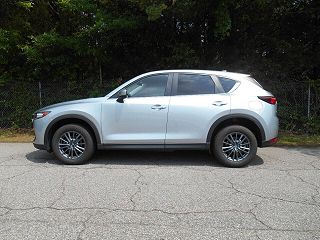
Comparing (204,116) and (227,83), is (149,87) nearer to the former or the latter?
(204,116)

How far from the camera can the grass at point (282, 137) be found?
9.16 m

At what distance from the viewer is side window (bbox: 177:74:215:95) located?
6867 mm

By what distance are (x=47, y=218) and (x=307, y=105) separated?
847 cm

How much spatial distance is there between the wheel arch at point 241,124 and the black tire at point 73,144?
7.51 feet

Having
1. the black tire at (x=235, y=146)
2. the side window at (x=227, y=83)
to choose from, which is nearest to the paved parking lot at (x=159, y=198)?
the black tire at (x=235, y=146)

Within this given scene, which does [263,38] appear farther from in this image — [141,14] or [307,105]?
[141,14]

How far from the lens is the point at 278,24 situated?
12125 mm

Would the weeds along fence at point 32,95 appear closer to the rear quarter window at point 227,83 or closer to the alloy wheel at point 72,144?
the alloy wheel at point 72,144

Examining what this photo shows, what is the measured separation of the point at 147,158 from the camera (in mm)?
7512

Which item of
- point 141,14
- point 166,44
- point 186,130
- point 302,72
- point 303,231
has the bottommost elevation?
point 303,231

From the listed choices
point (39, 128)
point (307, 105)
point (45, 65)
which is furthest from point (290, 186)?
point (45, 65)

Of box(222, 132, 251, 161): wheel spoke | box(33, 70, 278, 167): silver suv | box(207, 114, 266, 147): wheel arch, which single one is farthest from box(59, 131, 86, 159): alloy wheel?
box(222, 132, 251, 161): wheel spoke

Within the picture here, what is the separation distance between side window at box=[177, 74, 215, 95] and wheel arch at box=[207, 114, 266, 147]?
1.93 ft

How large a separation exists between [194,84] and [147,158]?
6.00ft
